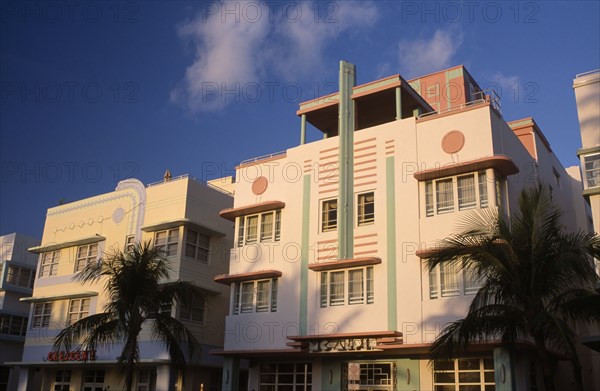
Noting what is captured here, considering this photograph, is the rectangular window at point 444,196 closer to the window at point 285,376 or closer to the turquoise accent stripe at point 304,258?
the turquoise accent stripe at point 304,258

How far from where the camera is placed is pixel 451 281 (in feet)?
77.7

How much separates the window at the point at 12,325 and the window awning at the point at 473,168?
102 feet

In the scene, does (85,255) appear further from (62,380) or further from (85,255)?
(62,380)

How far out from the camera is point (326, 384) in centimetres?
2612

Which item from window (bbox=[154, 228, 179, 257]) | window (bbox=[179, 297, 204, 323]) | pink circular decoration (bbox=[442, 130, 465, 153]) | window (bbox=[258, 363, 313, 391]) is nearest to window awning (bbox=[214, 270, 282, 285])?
window (bbox=[179, 297, 204, 323])

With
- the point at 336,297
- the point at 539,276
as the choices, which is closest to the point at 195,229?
the point at 336,297

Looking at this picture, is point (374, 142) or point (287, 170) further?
point (287, 170)

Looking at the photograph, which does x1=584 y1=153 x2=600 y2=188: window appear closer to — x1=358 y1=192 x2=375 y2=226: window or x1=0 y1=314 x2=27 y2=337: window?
x1=358 y1=192 x2=375 y2=226: window

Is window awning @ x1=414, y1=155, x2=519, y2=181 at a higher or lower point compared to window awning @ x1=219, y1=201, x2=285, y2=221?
higher

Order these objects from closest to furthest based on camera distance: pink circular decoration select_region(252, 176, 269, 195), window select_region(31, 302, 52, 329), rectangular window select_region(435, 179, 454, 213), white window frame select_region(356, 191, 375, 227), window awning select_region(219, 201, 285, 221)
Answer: rectangular window select_region(435, 179, 454, 213), white window frame select_region(356, 191, 375, 227), window awning select_region(219, 201, 285, 221), pink circular decoration select_region(252, 176, 269, 195), window select_region(31, 302, 52, 329)

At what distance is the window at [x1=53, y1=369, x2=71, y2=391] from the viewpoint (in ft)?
118

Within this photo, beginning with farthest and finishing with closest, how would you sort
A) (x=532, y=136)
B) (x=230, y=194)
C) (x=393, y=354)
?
(x=230, y=194), (x=532, y=136), (x=393, y=354)

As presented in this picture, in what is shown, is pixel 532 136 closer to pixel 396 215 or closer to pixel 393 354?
pixel 396 215

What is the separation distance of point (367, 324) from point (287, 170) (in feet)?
27.5
